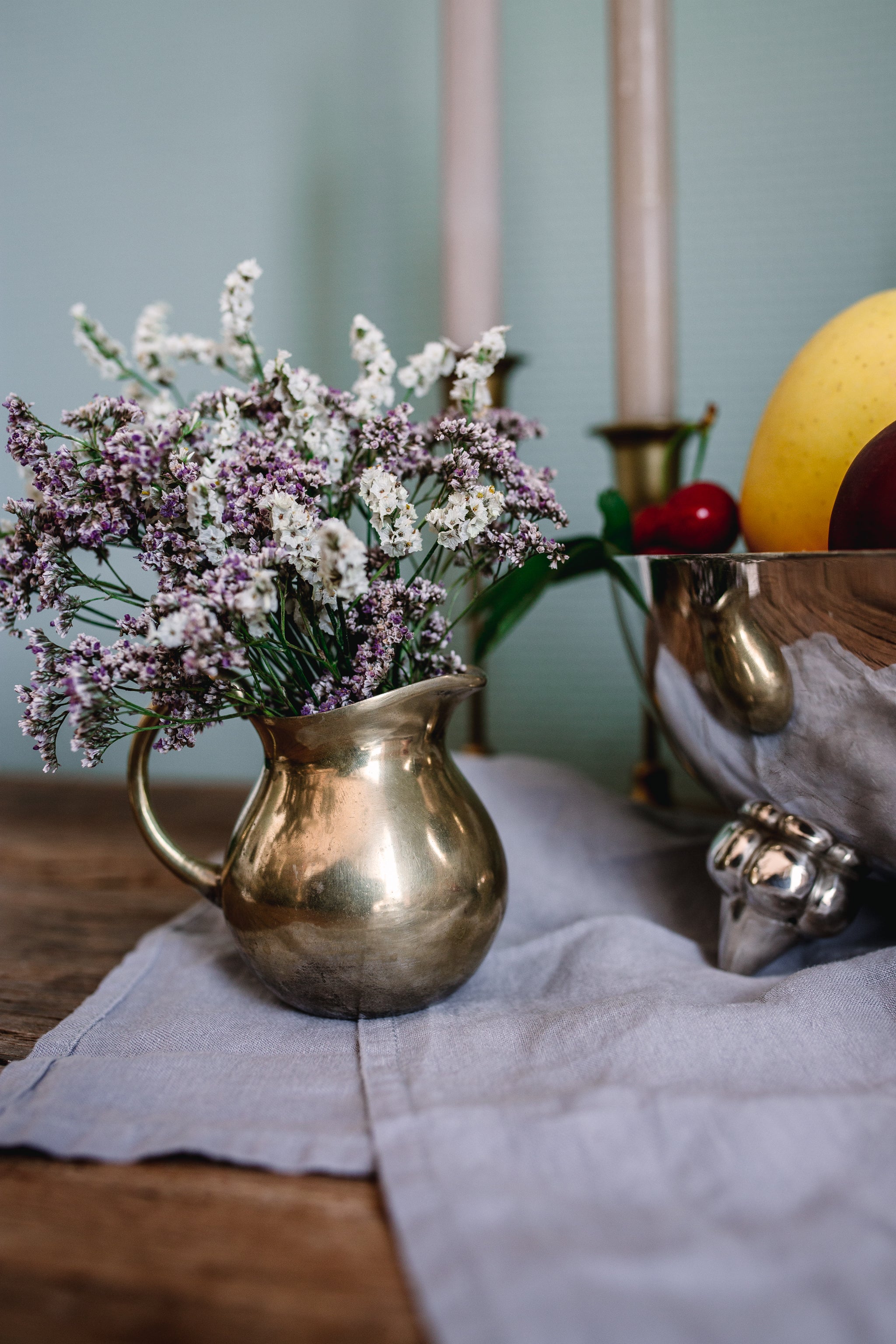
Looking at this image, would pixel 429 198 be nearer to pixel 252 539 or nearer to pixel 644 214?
pixel 644 214

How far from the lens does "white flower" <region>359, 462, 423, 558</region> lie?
336 millimetres

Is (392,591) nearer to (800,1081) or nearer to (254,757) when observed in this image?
(800,1081)

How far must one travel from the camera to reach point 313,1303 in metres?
0.23

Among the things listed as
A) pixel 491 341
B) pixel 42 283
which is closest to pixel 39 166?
pixel 42 283

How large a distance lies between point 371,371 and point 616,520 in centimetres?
17

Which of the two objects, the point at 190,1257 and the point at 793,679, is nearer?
the point at 190,1257

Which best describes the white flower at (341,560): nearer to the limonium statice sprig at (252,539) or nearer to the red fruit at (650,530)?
the limonium statice sprig at (252,539)

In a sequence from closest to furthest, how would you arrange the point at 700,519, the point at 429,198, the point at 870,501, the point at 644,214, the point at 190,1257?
the point at 190,1257
the point at 870,501
the point at 700,519
the point at 644,214
the point at 429,198

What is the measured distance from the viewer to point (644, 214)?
603 millimetres

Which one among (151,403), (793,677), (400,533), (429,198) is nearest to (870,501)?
(793,677)

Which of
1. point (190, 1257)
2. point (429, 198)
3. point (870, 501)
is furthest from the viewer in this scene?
point (429, 198)

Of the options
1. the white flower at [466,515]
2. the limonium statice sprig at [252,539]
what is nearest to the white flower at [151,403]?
the limonium statice sprig at [252,539]

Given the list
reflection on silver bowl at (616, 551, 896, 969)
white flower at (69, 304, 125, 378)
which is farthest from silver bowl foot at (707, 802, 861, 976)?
white flower at (69, 304, 125, 378)

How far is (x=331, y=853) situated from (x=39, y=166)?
0.76 meters
